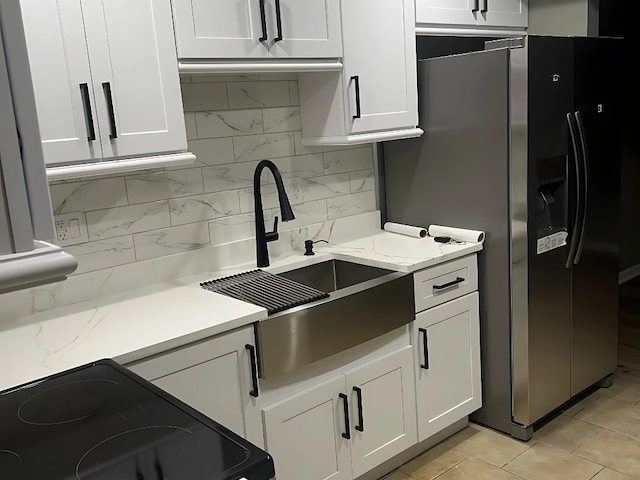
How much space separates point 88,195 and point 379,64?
4.26 feet

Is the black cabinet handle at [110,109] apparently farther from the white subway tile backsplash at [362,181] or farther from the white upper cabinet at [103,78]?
the white subway tile backsplash at [362,181]

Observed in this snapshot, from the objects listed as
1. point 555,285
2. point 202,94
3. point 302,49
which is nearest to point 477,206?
point 555,285

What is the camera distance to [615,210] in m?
2.98

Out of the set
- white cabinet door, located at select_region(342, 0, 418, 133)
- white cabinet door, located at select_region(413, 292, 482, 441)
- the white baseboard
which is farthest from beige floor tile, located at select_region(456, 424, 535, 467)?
the white baseboard

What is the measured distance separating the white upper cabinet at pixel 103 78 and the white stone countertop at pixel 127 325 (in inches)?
20.4

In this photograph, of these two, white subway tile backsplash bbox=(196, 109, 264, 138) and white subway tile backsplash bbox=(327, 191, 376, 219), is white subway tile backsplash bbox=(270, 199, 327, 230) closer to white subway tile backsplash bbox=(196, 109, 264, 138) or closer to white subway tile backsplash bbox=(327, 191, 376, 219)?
white subway tile backsplash bbox=(327, 191, 376, 219)

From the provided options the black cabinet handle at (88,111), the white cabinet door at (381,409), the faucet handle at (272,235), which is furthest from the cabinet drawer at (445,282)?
the black cabinet handle at (88,111)

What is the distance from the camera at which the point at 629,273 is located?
4.84 meters

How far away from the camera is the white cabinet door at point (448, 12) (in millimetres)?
2730

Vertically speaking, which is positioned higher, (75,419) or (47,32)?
(47,32)

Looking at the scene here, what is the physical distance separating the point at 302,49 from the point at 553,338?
1.67 meters

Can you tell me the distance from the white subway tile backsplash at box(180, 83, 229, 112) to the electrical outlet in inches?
23.1

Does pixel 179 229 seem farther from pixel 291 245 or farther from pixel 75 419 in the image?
pixel 75 419

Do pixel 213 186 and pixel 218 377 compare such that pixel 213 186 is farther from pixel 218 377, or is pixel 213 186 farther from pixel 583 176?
pixel 583 176
